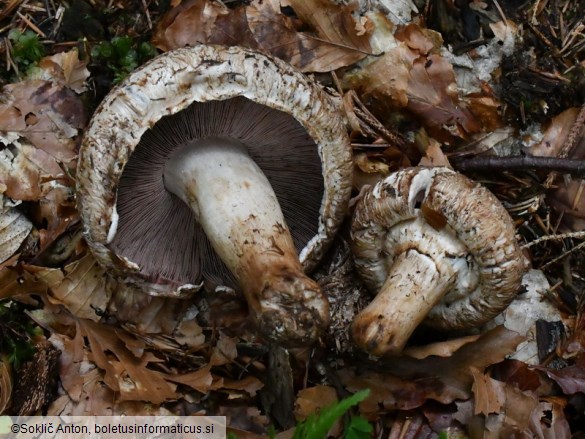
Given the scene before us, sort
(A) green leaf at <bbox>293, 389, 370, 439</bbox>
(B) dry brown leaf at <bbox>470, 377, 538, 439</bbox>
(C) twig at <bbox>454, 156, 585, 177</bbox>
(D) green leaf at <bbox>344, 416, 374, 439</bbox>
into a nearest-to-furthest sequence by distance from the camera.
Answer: (A) green leaf at <bbox>293, 389, 370, 439</bbox> < (D) green leaf at <bbox>344, 416, 374, 439</bbox> < (B) dry brown leaf at <bbox>470, 377, 538, 439</bbox> < (C) twig at <bbox>454, 156, 585, 177</bbox>

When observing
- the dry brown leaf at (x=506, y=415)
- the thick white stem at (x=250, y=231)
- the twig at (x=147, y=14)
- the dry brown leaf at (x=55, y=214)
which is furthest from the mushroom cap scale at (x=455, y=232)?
the twig at (x=147, y=14)

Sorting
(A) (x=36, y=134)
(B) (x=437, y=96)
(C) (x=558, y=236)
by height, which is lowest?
(C) (x=558, y=236)

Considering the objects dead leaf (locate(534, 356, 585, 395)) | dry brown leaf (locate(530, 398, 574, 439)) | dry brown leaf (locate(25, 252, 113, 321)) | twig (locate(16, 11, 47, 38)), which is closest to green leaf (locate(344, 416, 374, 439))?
dry brown leaf (locate(530, 398, 574, 439))

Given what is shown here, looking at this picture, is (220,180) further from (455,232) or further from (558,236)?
(558,236)

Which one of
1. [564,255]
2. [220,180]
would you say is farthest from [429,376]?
[220,180]

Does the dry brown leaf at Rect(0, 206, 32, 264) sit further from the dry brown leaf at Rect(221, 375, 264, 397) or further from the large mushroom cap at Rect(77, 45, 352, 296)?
the dry brown leaf at Rect(221, 375, 264, 397)

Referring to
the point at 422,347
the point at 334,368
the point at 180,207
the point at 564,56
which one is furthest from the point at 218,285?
the point at 564,56
